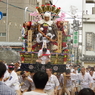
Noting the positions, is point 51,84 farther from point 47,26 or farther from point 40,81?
point 40,81

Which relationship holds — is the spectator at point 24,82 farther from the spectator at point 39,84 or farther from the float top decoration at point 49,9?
the spectator at point 39,84

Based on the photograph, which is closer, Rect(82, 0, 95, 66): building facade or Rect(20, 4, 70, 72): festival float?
Rect(20, 4, 70, 72): festival float

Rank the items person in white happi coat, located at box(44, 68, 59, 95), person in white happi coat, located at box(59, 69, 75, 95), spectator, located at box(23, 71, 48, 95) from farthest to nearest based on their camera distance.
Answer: person in white happi coat, located at box(59, 69, 75, 95), person in white happi coat, located at box(44, 68, 59, 95), spectator, located at box(23, 71, 48, 95)

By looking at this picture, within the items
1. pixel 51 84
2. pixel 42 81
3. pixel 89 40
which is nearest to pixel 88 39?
pixel 89 40

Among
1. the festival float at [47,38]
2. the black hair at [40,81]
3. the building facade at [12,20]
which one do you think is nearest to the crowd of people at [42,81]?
the black hair at [40,81]

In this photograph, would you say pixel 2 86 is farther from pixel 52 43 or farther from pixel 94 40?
pixel 94 40

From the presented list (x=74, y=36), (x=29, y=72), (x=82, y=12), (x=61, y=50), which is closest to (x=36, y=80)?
(x=29, y=72)

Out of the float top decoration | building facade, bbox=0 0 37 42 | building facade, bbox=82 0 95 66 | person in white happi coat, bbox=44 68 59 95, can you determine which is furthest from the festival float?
building facade, bbox=0 0 37 42

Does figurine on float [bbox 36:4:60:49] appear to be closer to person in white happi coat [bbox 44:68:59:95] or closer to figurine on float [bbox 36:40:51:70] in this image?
figurine on float [bbox 36:40:51:70]

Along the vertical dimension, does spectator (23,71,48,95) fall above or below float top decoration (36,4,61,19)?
below

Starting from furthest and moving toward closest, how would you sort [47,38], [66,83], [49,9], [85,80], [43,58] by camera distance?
1. [85,80]
2. [66,83]
3. [49,9]
4. [47,38]
5. [43,58]

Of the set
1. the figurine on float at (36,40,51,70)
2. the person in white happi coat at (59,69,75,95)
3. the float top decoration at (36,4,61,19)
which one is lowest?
the person in white happi coat at (59,69,75,95)

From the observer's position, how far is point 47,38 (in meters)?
14.0

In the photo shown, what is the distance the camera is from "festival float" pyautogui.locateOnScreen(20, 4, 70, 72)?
1359 centimetres
